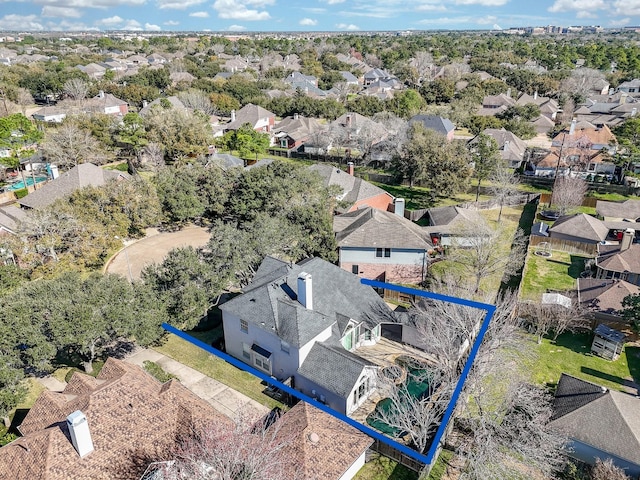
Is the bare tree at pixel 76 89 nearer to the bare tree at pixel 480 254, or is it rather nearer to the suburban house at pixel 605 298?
the bare tree at pixel 480 254

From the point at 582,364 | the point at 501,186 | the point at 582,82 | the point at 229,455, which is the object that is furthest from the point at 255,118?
the point at 582,82

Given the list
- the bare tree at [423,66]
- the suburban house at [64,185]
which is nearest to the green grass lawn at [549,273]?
the suburban house at [64,185]

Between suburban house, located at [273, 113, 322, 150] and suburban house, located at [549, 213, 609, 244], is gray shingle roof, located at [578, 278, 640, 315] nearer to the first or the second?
suburban house, located at [549, 213, 609, 244]

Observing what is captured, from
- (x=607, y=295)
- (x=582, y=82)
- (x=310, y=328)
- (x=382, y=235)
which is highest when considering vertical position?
(x=582, y=82)

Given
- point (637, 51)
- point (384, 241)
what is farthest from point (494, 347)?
point (637, 51)

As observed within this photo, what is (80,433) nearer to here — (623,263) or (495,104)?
(623,263)

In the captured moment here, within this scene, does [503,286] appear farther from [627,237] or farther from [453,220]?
[627,237]

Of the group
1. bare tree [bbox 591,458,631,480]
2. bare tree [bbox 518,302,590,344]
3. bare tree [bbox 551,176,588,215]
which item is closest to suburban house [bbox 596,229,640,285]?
bare tree [bbox 518,302,590,344]

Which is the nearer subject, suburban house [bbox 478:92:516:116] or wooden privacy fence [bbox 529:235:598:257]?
wooden privacy fence [bbox 529:235:598:257]
